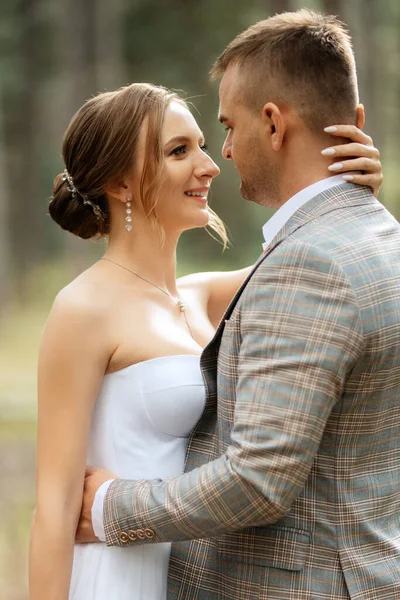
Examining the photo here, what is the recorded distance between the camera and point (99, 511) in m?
2.10

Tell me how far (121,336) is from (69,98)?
8.43 metres

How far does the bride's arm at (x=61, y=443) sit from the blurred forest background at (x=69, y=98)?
26.6 ft

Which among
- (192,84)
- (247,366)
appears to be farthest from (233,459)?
(192,84)

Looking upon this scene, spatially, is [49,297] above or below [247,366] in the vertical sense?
below

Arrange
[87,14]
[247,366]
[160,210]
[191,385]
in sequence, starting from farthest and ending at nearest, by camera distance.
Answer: [87,14] < [160,210] < [191,385] < [247,366]

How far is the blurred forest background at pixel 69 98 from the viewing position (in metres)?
12.1

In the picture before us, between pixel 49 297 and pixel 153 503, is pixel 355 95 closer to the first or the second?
pixel 153 503

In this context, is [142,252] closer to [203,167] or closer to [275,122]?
[203,167]

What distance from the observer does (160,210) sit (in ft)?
8.56

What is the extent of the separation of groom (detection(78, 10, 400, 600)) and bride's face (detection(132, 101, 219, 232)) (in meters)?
0.51

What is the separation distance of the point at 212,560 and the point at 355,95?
109 cm

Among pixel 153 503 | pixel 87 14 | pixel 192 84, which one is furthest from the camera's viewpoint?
pixel 192 84

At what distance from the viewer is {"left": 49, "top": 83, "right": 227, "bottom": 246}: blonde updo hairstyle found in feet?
8.25

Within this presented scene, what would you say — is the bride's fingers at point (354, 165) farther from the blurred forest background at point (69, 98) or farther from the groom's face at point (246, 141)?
the blurred forest background at point (69, 98)
